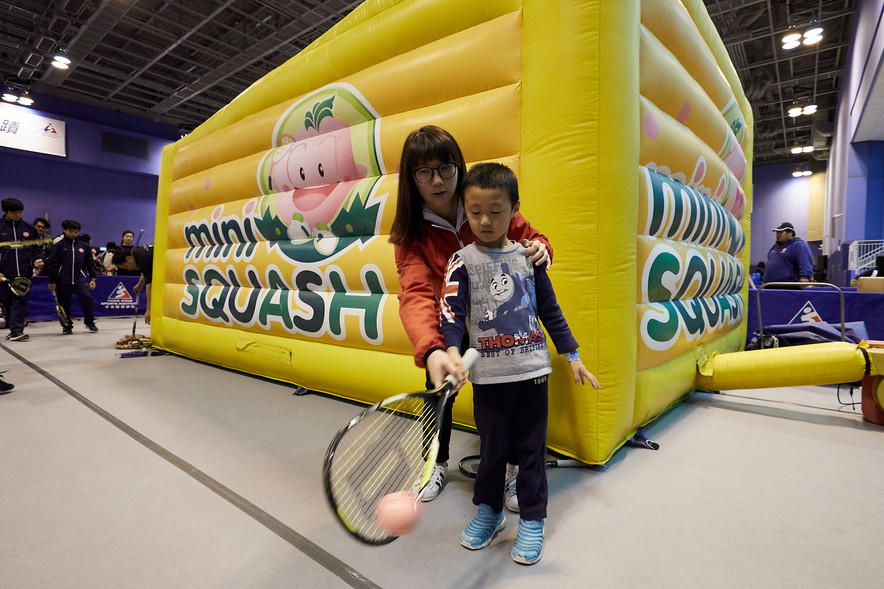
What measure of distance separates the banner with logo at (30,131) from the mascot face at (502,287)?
38.5 ft

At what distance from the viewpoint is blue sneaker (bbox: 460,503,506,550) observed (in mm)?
1090

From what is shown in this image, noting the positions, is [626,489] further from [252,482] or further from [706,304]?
[706,304]

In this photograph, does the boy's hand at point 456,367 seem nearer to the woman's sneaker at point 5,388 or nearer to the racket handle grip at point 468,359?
the racket handle grip at point 468,359

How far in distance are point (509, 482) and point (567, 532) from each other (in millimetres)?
231

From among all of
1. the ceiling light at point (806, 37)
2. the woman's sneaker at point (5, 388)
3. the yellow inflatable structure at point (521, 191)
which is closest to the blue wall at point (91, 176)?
the yellow inflatable structure at point (521, 191)

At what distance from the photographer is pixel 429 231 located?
1.26 meters

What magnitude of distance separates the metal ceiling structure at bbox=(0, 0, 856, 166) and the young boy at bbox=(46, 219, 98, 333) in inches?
145

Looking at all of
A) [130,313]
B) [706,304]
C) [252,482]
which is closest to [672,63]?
[706,304]

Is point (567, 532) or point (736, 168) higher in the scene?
point (736, 168)

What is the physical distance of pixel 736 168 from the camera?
302 centimetres

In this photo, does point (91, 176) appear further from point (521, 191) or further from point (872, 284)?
point (872, 284)

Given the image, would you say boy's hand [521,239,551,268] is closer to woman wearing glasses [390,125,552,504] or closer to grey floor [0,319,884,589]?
woman wearing glasses [390,125,552,504]

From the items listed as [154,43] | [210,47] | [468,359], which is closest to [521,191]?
[468,359]

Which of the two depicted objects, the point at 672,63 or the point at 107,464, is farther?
the point at 672,63
